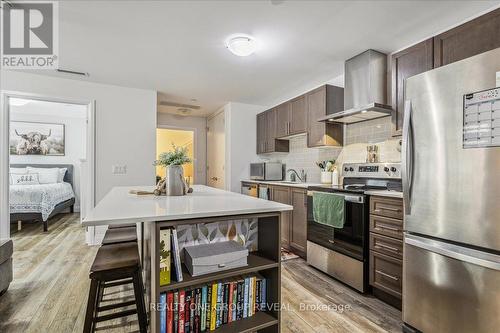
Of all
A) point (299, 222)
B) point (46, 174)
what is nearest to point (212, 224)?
point (299, 222)

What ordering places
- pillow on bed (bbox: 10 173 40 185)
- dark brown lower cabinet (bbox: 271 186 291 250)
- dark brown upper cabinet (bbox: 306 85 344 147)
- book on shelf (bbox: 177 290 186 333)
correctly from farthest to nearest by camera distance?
pillow on bed (bbox: 10 173 40 185), dark brown lower cabinet (bbox: 271 186 291 250), dark brown upper cabinet (bbox: 306 85 344 147), book on shelf (bbox: 177 290 186 333)

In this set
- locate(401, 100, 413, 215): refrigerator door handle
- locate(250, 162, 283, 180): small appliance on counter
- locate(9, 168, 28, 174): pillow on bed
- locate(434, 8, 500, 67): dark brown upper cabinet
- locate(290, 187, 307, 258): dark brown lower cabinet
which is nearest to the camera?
locate(401, 100, 413, 215): refrigerator door handle

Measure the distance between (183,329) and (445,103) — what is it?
1.96m

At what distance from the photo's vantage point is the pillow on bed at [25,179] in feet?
17.4

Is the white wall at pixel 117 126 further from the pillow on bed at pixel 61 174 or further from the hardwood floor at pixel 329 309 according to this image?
the pillow on bed at pixel 61 174

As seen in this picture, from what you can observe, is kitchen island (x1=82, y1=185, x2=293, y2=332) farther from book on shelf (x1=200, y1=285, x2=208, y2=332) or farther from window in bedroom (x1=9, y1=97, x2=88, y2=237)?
window in bedroom (x1=9, y1=97, x2=88, y2=237)

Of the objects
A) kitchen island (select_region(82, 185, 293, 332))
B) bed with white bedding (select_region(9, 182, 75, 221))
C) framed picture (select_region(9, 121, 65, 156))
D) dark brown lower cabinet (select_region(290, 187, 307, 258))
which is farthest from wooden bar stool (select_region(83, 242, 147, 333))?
framed picture (select_region(9, 121, 65, 156))

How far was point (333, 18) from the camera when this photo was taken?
81.6 inches

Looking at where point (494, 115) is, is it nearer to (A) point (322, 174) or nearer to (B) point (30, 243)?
(A) point (322, 174)

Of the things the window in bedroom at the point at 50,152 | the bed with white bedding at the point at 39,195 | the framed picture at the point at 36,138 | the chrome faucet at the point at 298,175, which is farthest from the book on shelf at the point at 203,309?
the framed picture at the point at 36,138

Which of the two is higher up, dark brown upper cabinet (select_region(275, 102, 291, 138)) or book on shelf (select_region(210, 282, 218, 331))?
dark brown upper cabinet (select_region(275, 102, 291, 138))

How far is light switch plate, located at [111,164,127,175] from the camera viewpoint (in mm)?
3809

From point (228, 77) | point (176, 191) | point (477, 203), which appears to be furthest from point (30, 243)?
point (477, 203)

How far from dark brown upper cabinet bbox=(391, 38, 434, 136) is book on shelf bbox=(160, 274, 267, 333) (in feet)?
6.65
